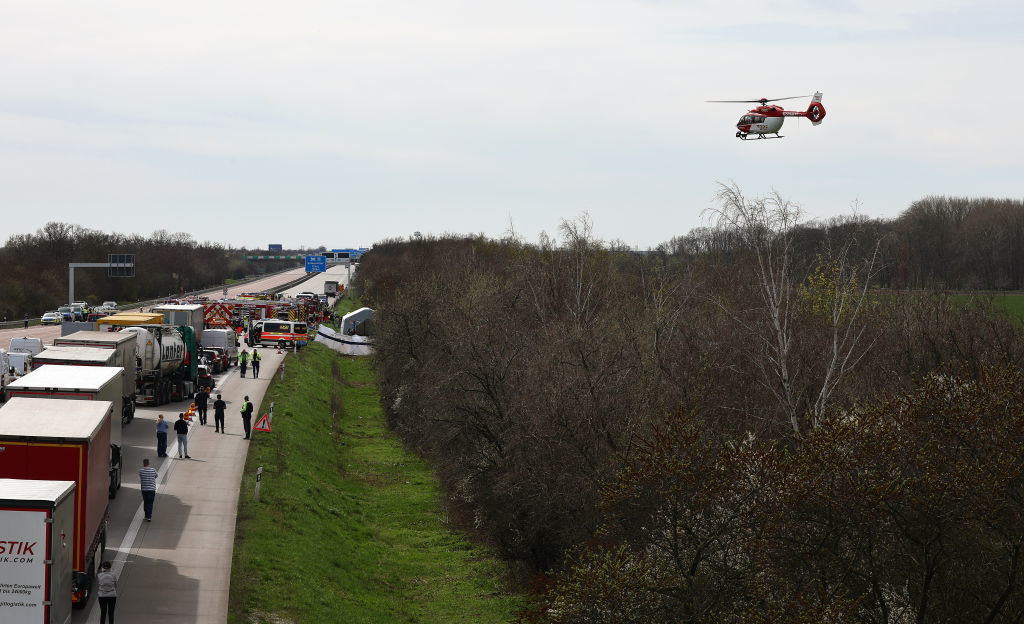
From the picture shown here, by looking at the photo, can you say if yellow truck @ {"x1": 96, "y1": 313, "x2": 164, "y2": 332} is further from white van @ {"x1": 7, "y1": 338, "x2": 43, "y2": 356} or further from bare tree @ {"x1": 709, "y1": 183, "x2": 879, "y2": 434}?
bare tree @ {"x1": 709, "y1": 183, "x2": 879, "y2": 434}

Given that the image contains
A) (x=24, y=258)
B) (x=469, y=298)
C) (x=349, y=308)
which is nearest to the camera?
(x=469, y=298)

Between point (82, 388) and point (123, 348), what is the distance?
454 inches

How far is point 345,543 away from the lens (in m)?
32.0

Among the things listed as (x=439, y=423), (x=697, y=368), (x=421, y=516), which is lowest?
(x=421, y=516)

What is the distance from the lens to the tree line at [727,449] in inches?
590

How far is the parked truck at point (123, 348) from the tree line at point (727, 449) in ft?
36.4

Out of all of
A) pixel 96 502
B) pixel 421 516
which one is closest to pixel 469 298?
pixel 421 516

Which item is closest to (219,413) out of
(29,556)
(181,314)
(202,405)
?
(202,405)

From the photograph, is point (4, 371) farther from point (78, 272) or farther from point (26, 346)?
point (78, 272)

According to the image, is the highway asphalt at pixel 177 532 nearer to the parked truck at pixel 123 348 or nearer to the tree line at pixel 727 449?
the parked truck at pixel 123 348

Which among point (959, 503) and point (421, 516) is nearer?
point (959, 503)

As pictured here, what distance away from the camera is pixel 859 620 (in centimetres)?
1478

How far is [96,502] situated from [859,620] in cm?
1437

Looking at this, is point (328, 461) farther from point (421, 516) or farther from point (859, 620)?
point (859, 620)
